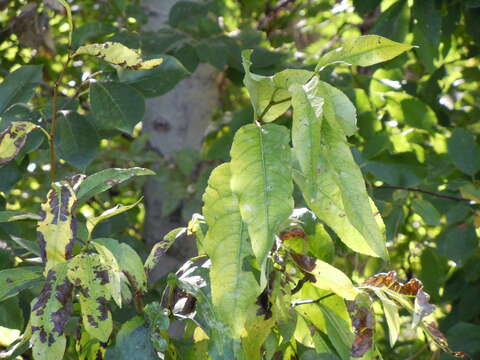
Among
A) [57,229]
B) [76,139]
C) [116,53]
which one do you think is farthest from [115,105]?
[57,229]

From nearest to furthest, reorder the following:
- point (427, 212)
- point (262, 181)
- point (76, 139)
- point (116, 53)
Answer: point (262, 181), point (116, 53), point (76, 139), point (427, 212)

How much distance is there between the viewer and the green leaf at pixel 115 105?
116 centimetres

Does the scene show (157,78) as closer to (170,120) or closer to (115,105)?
(115,105)

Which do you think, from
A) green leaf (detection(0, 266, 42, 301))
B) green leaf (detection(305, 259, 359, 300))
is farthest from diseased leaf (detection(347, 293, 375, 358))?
green leaf (detection(0, 266, 42, 301))

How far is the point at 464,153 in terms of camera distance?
151cm

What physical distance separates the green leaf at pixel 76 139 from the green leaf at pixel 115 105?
0.03 meters

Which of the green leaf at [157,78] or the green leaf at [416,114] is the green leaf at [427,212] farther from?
the green leaf at [157,78]

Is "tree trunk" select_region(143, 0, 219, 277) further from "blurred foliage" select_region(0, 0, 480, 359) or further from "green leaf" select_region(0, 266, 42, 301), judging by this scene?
"green leaf" select_region(0, 266, 42, 301)

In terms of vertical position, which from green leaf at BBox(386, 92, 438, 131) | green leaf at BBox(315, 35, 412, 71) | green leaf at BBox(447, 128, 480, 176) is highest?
green leaf at BBox(315, 35, 412, 71)

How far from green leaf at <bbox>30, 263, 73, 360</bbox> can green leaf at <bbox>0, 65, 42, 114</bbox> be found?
58 cm

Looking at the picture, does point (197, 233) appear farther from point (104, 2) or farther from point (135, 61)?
point (104, 2)

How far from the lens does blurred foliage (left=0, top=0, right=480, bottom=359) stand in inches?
47.3

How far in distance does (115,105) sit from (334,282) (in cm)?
63

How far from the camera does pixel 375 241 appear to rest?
1.78ft
